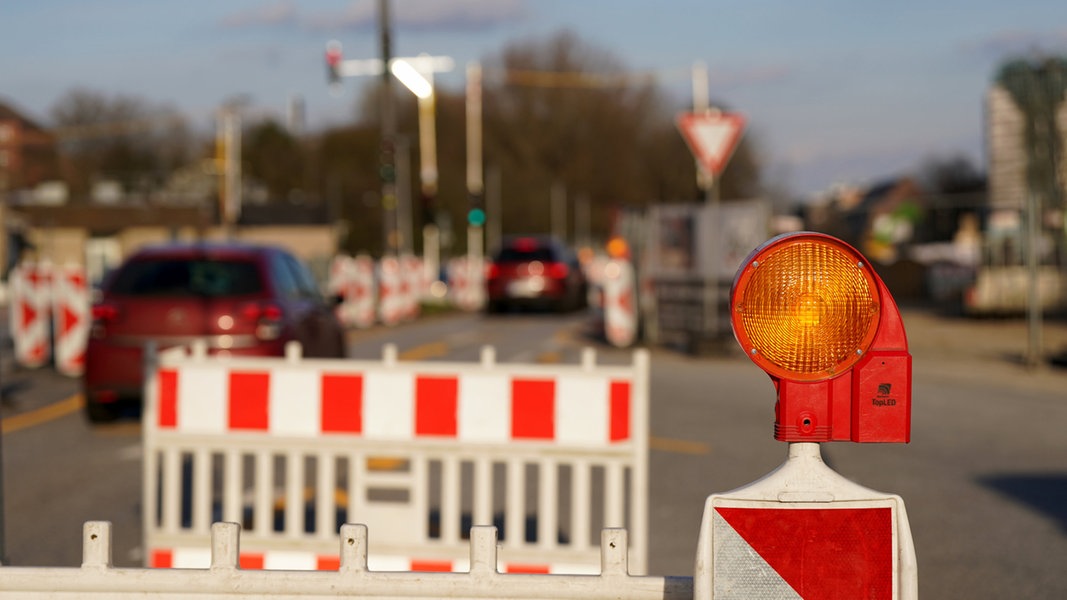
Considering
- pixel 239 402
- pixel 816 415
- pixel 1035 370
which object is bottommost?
pixel 1035 370

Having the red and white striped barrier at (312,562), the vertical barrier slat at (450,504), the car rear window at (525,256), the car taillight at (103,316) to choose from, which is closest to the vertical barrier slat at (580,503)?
the red and white striped barrier at (312,562)

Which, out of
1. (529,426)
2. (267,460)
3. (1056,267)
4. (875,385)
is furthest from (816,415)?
(1056,267)

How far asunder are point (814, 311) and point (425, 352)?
17.8 metres

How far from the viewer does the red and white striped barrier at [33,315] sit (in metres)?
17.6

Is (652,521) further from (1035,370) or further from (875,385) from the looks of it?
(1035,370)

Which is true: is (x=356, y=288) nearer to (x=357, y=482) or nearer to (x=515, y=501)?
(x=357, y=482)

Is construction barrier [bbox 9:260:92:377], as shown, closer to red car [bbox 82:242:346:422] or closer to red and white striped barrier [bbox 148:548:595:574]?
red car [bbox 82:242:346:422]

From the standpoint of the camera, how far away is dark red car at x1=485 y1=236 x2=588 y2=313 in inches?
1288

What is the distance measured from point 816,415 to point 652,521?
16.7 feet

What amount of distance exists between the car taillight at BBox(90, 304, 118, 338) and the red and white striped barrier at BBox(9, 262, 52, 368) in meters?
5.81

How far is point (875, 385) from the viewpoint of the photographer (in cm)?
283

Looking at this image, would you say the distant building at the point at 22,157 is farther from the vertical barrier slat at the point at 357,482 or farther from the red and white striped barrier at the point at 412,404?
the vertical barrier slat at the point at 357,482

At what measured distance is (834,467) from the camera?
955 cm

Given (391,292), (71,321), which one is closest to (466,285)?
(391,292)
